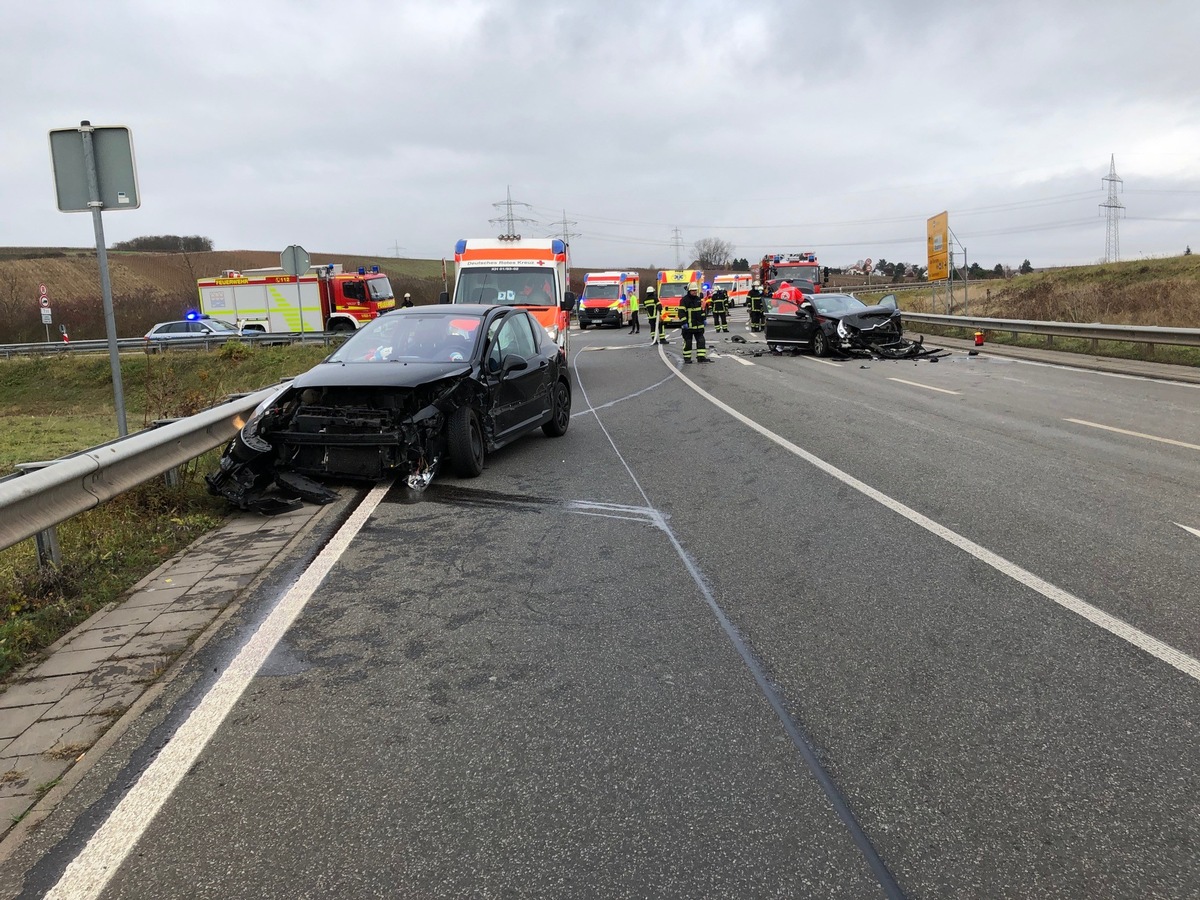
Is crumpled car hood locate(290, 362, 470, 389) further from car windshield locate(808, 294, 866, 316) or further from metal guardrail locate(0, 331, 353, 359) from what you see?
metal guardrail locate(0, 331, 353, 359)

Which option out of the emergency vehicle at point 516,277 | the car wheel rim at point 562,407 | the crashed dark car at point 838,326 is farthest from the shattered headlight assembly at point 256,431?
the crashed dark car at point 838,326

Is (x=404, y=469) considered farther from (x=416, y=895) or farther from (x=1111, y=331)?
(x=1111, y=331)

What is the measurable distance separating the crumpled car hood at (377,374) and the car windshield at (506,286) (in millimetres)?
8064

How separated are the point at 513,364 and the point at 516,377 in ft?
0.59

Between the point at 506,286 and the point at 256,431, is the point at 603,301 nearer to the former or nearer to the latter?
the point at 506,286

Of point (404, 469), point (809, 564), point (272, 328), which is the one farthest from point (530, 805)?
point (272, 328)

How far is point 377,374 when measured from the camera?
27.1 ft

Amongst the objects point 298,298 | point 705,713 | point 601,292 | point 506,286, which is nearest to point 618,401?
point 506,286

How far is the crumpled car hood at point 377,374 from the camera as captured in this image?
7944 mm

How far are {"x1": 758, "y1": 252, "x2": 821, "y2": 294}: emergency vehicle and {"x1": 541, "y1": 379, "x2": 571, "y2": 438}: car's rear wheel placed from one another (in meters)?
28.7

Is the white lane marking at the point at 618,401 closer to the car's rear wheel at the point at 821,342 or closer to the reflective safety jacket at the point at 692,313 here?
the reflective safety jacket at the point at 692,313

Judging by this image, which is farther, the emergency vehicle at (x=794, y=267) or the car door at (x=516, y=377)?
the emergency vehicle at (x=794, y=267)

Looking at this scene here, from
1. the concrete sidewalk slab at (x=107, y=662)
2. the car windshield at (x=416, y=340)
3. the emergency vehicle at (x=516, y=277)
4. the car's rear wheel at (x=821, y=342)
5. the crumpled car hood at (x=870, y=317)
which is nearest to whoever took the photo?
the concrete sidewalk slab at (x=107, y=662)

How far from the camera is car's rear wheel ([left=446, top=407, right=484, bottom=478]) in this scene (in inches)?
329
